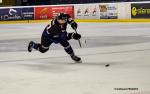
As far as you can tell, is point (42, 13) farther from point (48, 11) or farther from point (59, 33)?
point (59, 33)

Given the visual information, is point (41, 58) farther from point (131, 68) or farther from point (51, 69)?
point (131, 68)

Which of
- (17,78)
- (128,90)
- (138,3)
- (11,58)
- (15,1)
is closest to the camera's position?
(128,90)

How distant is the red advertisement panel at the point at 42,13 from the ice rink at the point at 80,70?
35.7 feet

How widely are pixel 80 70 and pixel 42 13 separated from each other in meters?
15.3

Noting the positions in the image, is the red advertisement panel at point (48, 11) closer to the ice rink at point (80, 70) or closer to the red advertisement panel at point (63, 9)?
the red advertisement panel at point (63, 9)

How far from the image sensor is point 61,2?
25.6 meters

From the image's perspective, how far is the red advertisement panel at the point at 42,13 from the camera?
2219 cm

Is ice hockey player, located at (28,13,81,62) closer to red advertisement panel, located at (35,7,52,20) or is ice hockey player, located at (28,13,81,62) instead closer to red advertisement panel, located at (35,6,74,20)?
red advertisement panel, located at (35,6,74,20)

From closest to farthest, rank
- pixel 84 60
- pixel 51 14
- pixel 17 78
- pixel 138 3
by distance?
pixel 17 78, pixel 84 60, pixel 138 3, pixel 51 14

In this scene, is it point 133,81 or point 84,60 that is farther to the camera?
point 84,60

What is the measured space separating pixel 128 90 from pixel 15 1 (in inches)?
931

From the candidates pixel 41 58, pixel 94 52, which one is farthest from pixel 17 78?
pixel 94 52

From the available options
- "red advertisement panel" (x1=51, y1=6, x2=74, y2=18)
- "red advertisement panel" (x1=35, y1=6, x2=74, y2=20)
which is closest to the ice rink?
"red advertisement panel" (x1=51, y1=6, x2=74, y2=18)

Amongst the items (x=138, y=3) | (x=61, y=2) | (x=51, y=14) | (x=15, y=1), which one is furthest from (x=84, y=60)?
(x=15, y=1)
